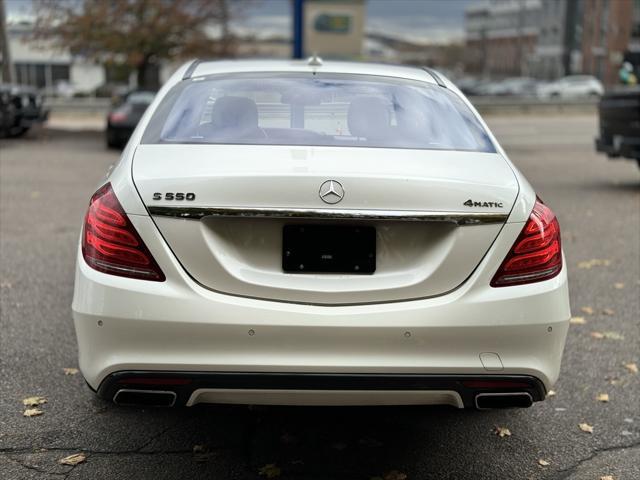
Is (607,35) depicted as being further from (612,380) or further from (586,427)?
(586,427)

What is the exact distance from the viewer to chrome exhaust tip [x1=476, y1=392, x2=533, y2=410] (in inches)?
126

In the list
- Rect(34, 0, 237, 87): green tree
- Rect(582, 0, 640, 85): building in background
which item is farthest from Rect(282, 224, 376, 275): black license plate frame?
Rect(582, 0, 640, 85): building in background

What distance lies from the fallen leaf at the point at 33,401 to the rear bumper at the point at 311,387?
137cm

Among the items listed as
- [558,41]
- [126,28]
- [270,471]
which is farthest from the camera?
[558,41]

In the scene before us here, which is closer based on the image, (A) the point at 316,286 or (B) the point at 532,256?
(A) the point at 316,286

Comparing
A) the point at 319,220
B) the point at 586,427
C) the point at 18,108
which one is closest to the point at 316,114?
the point at 319,220

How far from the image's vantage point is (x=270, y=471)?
3.72 m

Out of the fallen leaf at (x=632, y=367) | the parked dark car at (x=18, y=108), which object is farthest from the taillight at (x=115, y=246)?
the parked dark car at (x=18, y=108)

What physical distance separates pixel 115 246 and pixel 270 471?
124 centimetres

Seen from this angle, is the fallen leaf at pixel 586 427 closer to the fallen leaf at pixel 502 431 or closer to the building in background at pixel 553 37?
the fallen leaf at pixel 502 431

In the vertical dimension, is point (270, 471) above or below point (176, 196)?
below

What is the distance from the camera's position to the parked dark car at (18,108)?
19625 mm

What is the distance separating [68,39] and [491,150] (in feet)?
77.6

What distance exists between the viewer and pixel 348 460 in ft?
12.6
